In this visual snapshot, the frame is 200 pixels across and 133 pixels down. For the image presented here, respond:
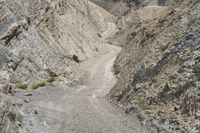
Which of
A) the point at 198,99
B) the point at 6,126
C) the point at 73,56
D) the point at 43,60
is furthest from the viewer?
Answer: the point at 73,56

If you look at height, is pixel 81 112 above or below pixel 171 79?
above

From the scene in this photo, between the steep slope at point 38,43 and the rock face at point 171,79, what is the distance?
11378mm

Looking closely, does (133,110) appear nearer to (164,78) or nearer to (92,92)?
(164,78)

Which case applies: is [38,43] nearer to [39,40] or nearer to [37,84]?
[39,40]

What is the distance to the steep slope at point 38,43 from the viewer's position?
48719 millimetres

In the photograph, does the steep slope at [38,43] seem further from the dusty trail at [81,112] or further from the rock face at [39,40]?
the dusty trail at [81,112]

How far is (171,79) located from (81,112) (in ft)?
24.9

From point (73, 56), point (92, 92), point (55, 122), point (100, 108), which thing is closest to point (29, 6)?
point (73, 56)

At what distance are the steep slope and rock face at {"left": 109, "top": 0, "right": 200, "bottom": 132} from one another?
11.4m

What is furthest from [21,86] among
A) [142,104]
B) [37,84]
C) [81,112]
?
A: [142,104]

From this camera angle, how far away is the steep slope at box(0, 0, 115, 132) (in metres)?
48.7

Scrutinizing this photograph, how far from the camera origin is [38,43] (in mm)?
55875

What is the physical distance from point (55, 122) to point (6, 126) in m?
6.40

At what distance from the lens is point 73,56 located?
6562cm
